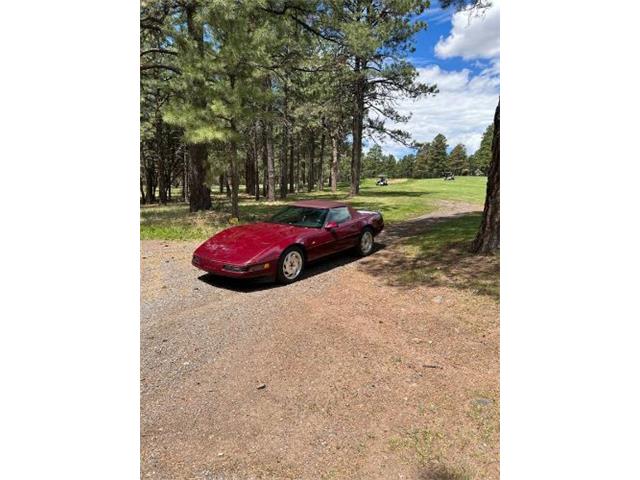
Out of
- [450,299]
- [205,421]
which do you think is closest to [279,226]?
[450,299]

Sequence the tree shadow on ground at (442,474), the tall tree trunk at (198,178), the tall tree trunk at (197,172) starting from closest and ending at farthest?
the tree shadow on ground at (442,474) < the tall tree trunk at (197,172) < the tall tree trunk at (198,178)

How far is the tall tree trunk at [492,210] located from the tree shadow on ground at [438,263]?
20 cm

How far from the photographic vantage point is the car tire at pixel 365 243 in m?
7.03

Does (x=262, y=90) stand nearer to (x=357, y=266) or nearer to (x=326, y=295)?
(x=357, y=266)

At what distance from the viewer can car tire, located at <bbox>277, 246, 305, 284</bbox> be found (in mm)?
5367

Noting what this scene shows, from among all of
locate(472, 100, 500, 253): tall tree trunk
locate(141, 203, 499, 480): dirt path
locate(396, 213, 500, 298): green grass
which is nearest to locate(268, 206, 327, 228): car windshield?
locate(141, 203, 499, 480): dirt path

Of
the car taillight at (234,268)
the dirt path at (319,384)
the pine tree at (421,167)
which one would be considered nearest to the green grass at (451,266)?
the dirt path at (319,384)

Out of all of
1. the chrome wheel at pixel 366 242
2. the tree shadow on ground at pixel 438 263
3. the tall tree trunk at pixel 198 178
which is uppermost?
the tall tree trunk at pixel 198 178

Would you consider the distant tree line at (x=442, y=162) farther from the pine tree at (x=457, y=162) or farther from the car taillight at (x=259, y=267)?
the car taillight at (x=259, y=267)

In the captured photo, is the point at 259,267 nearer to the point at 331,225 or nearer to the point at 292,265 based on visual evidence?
the point at 292,265

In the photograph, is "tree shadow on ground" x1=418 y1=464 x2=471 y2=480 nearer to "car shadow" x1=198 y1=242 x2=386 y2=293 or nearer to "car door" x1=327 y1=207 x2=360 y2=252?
"car shadow" x1=198 y1=242 x2=386 y2=293

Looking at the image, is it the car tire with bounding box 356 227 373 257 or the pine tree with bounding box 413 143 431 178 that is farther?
the pine tree with bounding box 413 143 431 178

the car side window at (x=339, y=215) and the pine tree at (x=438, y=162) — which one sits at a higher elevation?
the pine tree at (x=438, y=162)

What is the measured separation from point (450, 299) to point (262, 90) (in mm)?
8429
